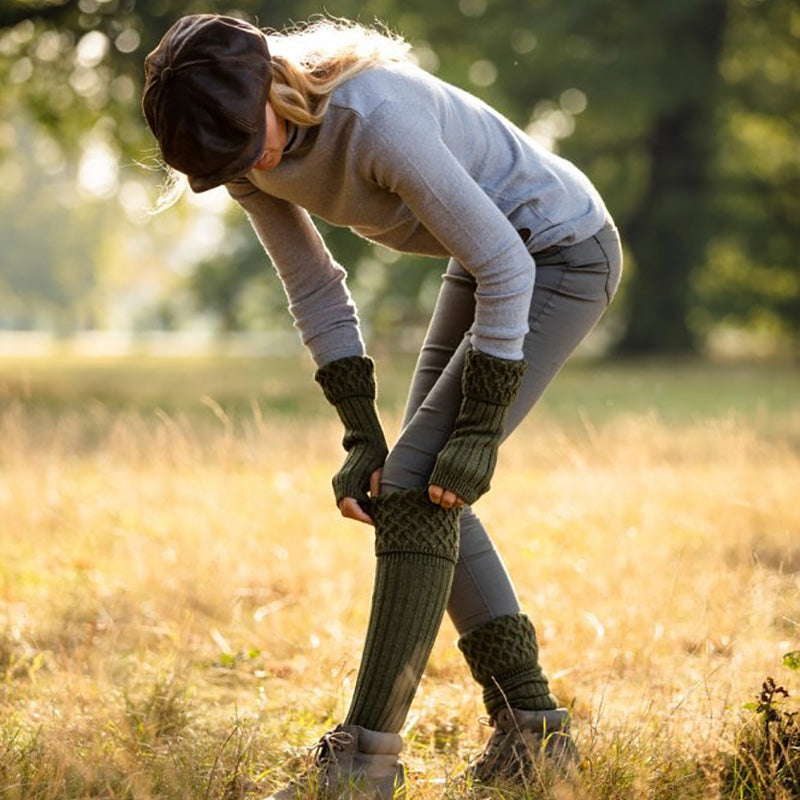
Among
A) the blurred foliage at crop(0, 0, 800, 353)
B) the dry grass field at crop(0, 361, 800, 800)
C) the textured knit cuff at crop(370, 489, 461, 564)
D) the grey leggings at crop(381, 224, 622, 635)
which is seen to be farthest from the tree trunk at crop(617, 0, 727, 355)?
the textured knit cuff at crop(370, 489, 461, 564)

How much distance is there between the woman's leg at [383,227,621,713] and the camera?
8.65ft

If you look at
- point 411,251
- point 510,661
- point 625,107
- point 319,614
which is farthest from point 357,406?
point 625,107

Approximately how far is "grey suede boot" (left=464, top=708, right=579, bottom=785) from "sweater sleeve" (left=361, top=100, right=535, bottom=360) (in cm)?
81

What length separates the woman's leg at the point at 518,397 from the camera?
2637 mm

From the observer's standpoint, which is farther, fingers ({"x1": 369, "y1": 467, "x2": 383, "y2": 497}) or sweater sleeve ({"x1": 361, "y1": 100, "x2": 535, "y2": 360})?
fingers ({"x1": 369, "y1": 467, "x2": 383, "y2": 497})

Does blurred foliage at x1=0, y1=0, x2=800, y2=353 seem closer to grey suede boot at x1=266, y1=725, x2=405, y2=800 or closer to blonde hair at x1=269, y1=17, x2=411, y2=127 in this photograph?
blonde hair at x1=269, y1=17, x2=411, y2=127

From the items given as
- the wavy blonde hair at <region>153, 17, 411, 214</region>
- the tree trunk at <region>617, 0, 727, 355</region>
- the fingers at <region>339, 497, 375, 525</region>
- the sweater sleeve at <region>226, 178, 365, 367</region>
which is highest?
the tree trunk at <region>617, 0, 727, 355</region>

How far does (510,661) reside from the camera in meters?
2.68

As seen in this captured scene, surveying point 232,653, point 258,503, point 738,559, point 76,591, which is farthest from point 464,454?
point 258,503

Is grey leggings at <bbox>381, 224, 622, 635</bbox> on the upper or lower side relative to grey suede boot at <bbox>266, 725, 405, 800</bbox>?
upper

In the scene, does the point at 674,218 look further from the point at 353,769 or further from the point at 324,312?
the point at 353,769

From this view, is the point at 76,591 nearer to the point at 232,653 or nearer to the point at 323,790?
the point at 232,653

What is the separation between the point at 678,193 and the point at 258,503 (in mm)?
16610

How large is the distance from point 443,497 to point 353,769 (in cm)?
56
